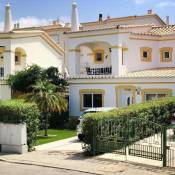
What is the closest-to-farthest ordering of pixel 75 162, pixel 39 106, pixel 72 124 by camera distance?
pixel 75 162 → pixel 39 106 → pixel 72 124

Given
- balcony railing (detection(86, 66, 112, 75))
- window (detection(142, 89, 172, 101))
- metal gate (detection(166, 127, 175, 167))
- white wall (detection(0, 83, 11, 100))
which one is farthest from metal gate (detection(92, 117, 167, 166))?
white wall (detection(0, 83, 11, 100))

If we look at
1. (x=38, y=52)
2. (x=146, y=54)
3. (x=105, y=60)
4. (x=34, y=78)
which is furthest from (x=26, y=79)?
(x=146, y=54)

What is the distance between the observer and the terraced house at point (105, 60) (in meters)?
28.6

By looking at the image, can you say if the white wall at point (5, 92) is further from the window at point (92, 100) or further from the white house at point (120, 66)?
the window at point (92, 100)

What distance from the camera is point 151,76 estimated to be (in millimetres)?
27781

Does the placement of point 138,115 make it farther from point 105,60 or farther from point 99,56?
point 99,56

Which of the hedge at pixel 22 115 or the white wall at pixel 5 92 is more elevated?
the white wall at pixel 5 92

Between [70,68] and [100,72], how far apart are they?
2299 millimetres

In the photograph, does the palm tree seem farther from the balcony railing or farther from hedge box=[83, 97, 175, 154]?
the balcony railing

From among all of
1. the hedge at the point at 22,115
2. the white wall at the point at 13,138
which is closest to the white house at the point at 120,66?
the hedge at the point at 22,115

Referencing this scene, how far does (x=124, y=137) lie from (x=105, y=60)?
1926 centimetres

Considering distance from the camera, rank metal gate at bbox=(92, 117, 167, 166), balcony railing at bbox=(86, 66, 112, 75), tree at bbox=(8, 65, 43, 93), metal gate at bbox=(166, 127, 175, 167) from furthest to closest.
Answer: balcony railing at bbox=(86, 66, 112, 75) → tree at bbox=(8, 65, 43, 93) → metal gate at bbox=(92, 117, 167, 166) → metal gate at bbox=(166, 127, 175, 167)

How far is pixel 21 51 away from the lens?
115ft

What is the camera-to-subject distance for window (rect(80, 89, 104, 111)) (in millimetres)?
29984
